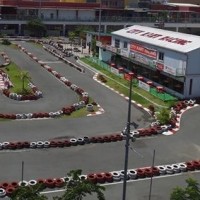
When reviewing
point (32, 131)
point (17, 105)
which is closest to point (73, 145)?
A: point (32, 131)

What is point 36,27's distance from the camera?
280ft

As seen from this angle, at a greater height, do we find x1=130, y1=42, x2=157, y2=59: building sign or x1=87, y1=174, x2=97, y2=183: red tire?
x1=130, y1=42, x2=157, y2=59: building sign

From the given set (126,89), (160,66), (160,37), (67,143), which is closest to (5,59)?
(126,89)

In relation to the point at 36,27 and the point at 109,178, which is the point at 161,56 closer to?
the point at 109,178

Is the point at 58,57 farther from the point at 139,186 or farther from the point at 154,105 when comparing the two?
the point at 139,186

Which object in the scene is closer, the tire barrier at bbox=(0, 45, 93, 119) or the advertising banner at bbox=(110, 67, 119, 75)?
the tire barrier at bbox=(0, 45, 93, 119)

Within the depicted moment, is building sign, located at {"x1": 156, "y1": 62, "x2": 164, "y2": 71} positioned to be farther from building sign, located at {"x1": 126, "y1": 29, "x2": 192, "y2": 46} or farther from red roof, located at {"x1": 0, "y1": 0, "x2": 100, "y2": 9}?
red roof, located at {"x1": 0, "y1": 0, "x2": 100, "y2": 9}

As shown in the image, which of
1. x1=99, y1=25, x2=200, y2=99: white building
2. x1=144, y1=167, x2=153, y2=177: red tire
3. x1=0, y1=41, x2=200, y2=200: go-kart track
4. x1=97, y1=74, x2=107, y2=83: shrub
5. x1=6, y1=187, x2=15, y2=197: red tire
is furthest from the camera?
x1=97, y1=74, x2=107, y2=83: shrub

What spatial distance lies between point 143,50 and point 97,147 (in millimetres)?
23779

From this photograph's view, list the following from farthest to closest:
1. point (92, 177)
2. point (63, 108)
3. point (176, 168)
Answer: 1. point (63, 108)
2. point (176, 168)
3. point (92, 177)

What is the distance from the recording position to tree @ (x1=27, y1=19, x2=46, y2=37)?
85125 mm

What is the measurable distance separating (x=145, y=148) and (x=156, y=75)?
63.8 ft

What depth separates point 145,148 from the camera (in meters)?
30.5

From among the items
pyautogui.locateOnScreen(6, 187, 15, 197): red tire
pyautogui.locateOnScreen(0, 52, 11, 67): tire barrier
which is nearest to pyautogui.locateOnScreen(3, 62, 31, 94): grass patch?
pyautogui.locateOnScreen(0, 52, 11, 67): tire barrier
